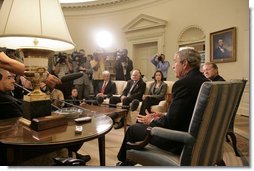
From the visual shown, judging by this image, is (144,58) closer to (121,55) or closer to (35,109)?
(121,55)

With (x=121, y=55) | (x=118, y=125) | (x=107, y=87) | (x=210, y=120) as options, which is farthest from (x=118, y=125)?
(x=210, y=120)

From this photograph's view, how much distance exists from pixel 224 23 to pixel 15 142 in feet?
7.55

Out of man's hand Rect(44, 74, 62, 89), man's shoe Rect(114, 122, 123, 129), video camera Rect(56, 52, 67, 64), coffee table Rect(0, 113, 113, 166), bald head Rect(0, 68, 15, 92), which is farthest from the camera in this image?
man's shoe Rect(114, 122, 123, 129)

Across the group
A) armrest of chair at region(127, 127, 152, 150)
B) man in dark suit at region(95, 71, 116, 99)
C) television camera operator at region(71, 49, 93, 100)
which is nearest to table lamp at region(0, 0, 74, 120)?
armrest of chair at region(127, 127, 152, 150)

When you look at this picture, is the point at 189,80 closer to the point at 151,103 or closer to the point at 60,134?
the point at 60,134

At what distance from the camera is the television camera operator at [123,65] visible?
13.3ft

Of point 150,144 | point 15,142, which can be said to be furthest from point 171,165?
point 15,142

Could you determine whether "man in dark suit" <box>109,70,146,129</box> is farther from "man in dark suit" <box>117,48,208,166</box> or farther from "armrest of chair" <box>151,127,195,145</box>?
"armrest of chair" <box>151,127,195,145</box>

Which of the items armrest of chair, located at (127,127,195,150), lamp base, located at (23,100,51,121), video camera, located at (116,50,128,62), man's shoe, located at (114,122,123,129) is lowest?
man's shoe, located at (114,122,123,129)

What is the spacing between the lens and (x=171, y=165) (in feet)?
3.41

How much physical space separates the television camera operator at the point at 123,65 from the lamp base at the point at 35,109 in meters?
3.16

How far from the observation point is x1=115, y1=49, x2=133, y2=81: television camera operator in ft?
13.3

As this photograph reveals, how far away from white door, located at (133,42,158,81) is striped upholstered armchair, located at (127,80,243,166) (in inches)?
110

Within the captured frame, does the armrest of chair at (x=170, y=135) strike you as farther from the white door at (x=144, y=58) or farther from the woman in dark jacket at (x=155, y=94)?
the white door at (x=144, y=58)
